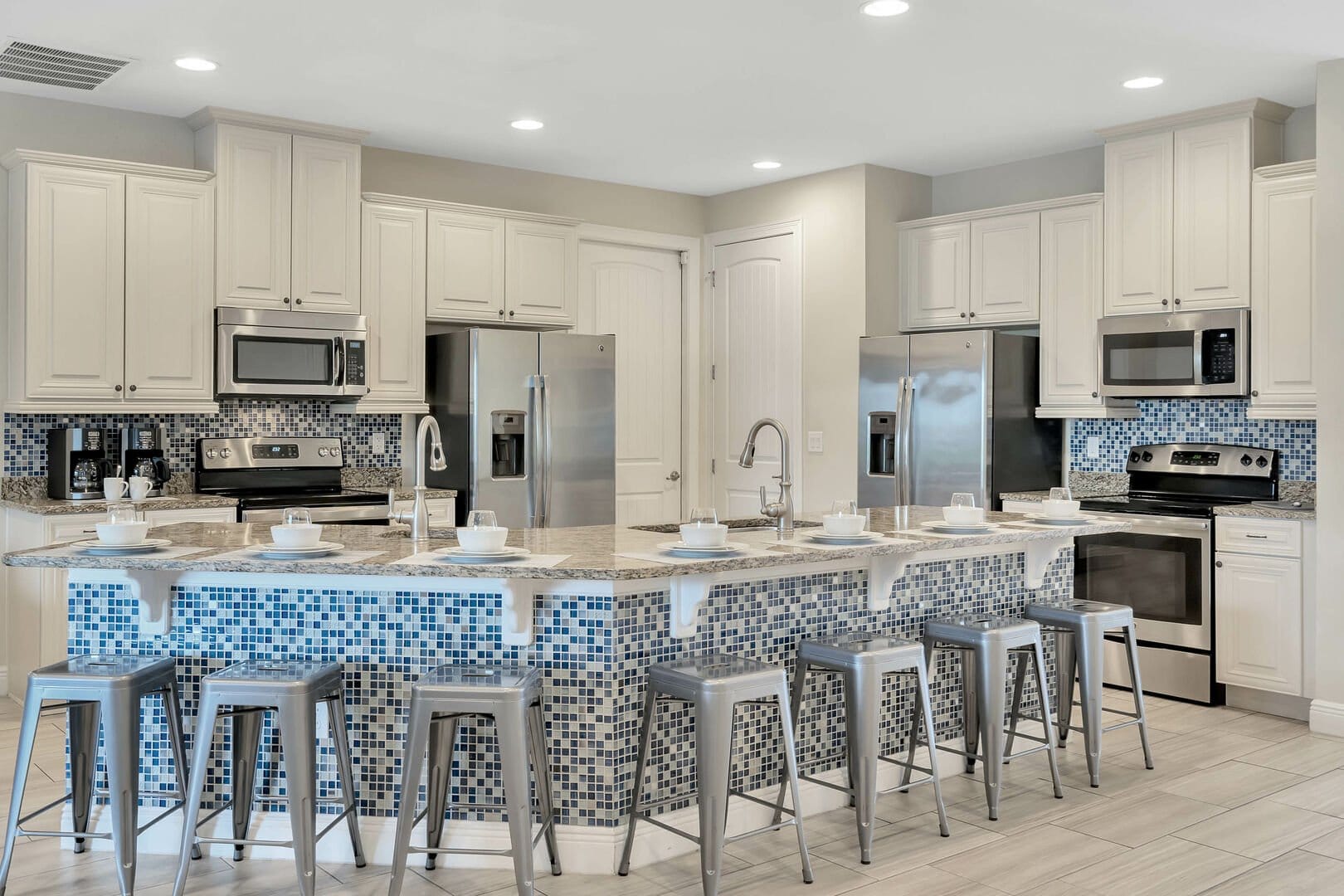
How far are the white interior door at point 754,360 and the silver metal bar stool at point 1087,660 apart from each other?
8.11 feet

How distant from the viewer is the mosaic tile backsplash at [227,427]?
4941 mm

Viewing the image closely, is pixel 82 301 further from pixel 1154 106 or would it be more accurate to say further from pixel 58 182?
pixel 1154 106

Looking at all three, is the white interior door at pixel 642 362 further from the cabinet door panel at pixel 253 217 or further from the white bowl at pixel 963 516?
the white bowl at pixel 963 516

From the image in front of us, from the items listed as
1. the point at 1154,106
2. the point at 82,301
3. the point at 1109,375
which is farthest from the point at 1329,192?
the point at 82,301

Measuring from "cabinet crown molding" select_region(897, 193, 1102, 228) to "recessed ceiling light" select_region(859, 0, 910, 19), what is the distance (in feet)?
6.67

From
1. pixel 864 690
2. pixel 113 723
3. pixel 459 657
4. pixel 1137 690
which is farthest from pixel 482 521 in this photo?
pixel 1137 690

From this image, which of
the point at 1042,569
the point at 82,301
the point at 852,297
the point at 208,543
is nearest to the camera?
the point at 208,543

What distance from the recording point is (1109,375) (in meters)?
5.40

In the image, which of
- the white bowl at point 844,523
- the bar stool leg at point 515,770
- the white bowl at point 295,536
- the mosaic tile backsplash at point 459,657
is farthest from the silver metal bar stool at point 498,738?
the white bowl at point 844,523

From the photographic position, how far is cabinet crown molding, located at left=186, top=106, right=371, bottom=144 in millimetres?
5047

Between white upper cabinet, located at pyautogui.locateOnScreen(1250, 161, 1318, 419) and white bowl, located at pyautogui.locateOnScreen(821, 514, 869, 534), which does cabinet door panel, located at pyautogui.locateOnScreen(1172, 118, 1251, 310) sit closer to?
white upper cabinet, located at pyautogui.locateOnScreen(1250, 161, 1318, 419)

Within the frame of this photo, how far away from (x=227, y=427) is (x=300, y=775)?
3.05m

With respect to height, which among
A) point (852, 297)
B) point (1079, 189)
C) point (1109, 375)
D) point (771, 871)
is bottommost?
point (771, 871)

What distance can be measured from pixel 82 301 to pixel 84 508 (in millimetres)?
885
